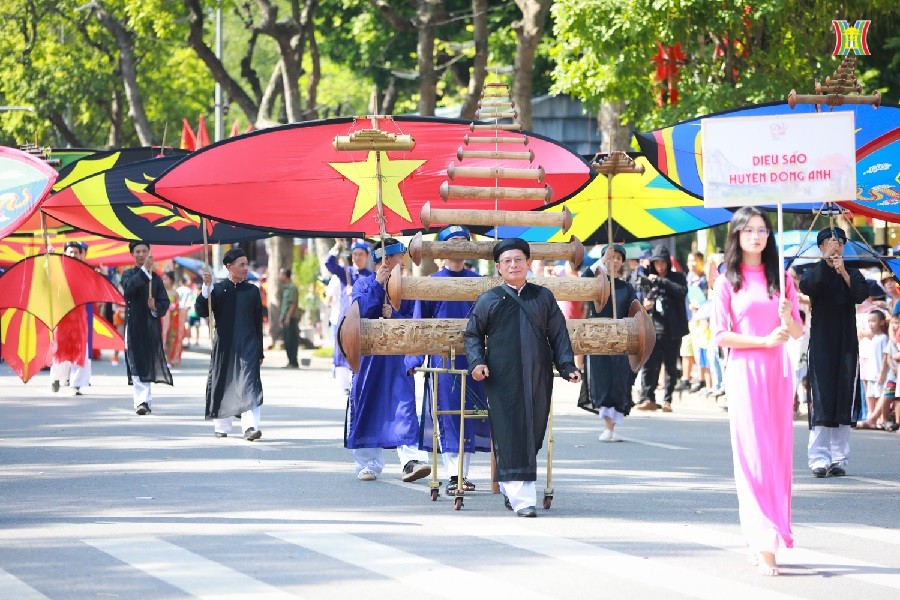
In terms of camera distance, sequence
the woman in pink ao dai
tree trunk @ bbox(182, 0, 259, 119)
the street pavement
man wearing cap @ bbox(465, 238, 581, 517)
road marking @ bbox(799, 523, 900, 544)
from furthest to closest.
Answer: tree trunk @ bbox(182, 0, 259, 119) < man wearing cap @ bbox(465, 238, 581, 517) < road marking @ bbox(799, 523, 900, 544) < the woman in pink ao dai < the street pavement

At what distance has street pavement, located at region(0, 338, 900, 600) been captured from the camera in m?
7.95

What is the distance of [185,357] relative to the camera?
111 feet

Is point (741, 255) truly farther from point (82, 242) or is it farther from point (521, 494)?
point (82, 242)

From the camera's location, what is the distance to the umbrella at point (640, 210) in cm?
1644

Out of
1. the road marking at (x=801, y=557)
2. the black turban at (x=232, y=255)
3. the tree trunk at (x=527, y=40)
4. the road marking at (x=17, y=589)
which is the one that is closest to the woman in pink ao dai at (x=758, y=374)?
the road marking at (x=801, y=557)

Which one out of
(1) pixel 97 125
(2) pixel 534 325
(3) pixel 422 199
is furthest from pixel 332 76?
(2) pixel 534 325

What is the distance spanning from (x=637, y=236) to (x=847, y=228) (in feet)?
31.3

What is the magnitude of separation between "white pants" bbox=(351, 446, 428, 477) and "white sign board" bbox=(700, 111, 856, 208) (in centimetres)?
417

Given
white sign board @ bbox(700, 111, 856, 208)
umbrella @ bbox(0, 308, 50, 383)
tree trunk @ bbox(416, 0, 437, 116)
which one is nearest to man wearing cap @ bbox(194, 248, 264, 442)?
umbrella @ bbox(0, 308, 50, 383)

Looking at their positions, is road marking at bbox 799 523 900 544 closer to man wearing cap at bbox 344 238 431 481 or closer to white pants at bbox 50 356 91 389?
man wearing cap at bbox 344 238 431 481

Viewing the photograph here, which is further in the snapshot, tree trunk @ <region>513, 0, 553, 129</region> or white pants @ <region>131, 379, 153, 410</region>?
tree trunk @ <region>513, 0, 553, 129</region>

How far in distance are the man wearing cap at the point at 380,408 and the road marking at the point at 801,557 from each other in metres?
2.71

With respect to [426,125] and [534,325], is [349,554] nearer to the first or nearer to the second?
[534,325]

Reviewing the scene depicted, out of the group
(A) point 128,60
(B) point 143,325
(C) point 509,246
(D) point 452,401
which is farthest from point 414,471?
(A) point 128,60
